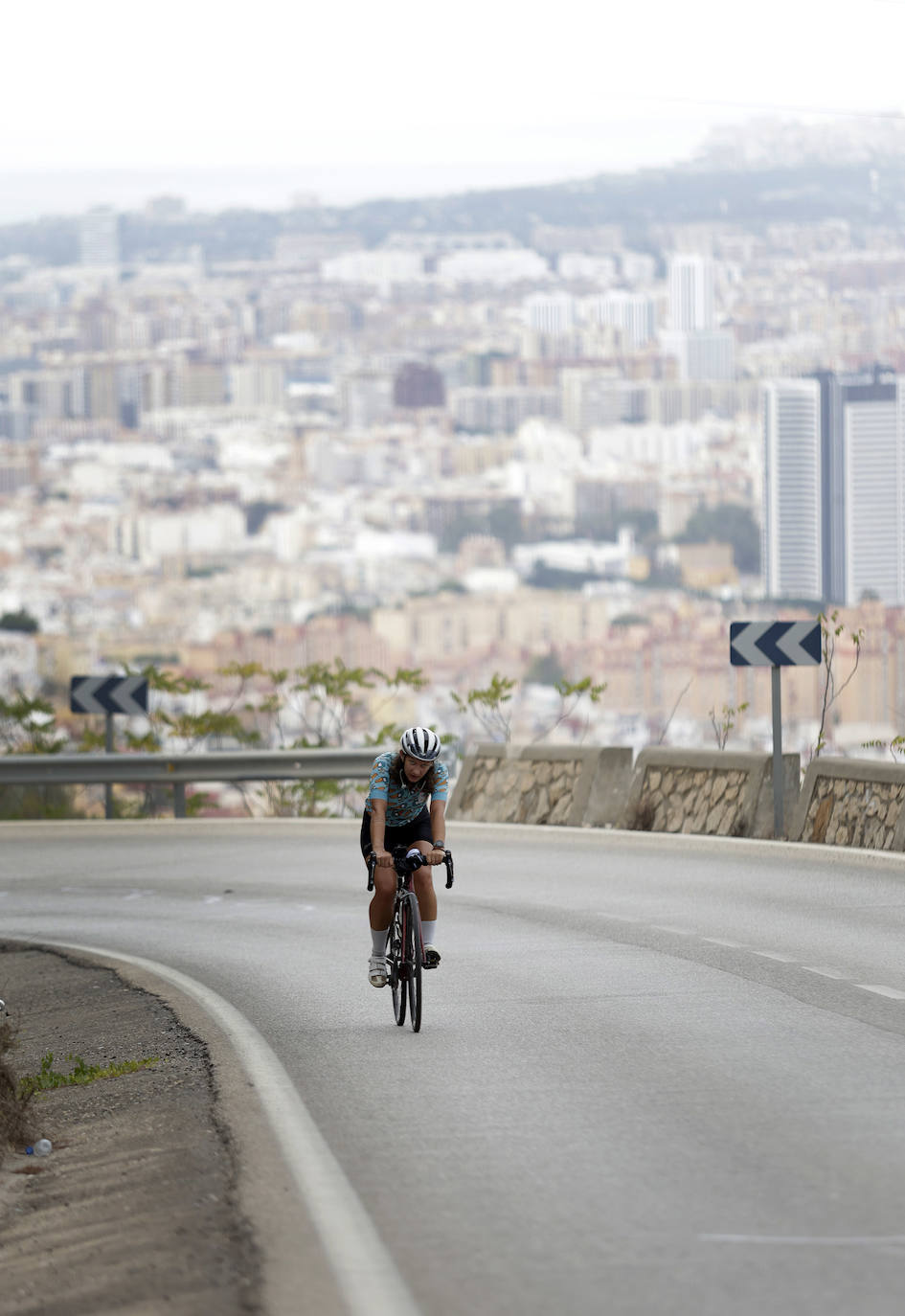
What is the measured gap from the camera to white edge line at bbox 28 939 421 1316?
5.43 meters

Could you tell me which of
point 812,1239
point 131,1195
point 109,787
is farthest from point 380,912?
point 109,787

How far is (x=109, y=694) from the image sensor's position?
84.3 feet

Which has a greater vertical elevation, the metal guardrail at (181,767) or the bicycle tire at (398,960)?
the bicycle tire at (398,960)

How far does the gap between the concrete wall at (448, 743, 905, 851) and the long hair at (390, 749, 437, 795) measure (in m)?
8.98

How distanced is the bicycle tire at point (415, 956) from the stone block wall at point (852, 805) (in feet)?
29.6

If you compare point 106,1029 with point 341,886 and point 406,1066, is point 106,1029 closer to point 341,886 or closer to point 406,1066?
point 406,1066

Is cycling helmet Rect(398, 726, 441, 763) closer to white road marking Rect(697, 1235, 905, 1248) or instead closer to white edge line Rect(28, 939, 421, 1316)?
white edge line Rect(28, 939, 421, 1316)

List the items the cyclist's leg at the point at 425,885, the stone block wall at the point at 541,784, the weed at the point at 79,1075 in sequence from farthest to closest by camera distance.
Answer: the stone block wall at the point at 541,784
the cyclist's leg at the point at 425,885
the weed at the point at 79,1075

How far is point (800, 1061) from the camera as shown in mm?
8734

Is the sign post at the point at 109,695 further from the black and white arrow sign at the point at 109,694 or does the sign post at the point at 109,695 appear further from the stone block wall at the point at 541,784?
the stone block wall at the point at 541,784

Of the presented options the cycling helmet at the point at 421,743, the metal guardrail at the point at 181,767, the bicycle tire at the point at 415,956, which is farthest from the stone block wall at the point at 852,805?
the cycling helmet at the point at 421,743

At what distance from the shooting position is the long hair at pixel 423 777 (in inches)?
397

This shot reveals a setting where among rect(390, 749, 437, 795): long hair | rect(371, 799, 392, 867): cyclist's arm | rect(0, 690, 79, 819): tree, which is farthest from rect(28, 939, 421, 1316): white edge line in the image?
rect(0, 690, 79, 819): tree

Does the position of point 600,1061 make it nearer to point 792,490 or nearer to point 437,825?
point 437,825
